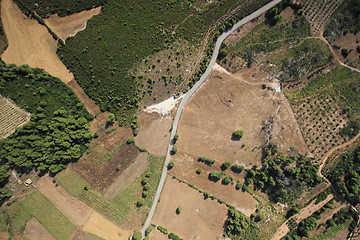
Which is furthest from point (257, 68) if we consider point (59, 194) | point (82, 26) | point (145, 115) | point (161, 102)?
point (59, 194)

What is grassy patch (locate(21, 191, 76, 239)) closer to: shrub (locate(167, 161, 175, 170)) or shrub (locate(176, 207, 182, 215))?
shrub (locate(176, 207, 182, 215))

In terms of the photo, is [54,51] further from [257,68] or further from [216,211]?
[216,211]

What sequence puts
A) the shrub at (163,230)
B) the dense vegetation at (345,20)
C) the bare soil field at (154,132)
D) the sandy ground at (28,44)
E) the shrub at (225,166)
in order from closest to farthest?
the sandy ground at (28,44) → the shrub at (163,230) → the shrub at (225,166) → the dense vegetation at (345,20) → the bare soil field at (154,132)

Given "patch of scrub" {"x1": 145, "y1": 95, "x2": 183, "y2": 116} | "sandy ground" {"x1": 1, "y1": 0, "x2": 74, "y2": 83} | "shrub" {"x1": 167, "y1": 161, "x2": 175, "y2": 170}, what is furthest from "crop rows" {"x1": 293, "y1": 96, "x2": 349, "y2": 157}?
"sandy ground" {"x1": 1, "y1": 0, "x2": 74, "y2": 83}

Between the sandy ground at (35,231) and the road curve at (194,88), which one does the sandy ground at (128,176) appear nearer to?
the road curve at (194,88)

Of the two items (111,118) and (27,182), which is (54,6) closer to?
(111,118)

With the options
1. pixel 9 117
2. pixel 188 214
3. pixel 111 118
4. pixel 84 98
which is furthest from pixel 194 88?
pixel 9 117

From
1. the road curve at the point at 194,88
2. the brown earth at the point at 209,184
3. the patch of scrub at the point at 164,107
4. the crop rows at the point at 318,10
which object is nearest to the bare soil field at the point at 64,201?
the road curve at the point at 194,88
